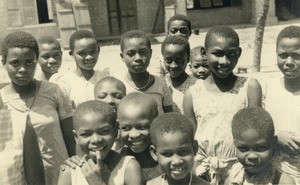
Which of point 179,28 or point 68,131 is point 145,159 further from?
point 179,28

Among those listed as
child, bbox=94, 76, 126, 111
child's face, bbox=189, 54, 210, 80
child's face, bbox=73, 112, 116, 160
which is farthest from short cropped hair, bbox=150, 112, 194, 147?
child's face, bbox=189, 54, 210, 80

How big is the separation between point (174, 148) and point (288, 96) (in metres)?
1.05

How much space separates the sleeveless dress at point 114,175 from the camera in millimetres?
2838

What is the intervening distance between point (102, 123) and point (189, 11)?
16283mm

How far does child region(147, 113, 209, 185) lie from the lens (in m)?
2.76

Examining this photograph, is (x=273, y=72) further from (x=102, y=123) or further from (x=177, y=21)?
(x=102, y=123)

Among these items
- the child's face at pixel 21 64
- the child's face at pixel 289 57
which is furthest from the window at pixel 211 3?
the child's face at pixel 21 64

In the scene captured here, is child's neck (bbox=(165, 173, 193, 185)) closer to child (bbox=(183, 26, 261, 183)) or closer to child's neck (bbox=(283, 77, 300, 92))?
child (bbox=(183, 26, 261, 183))

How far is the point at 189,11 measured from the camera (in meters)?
18.8

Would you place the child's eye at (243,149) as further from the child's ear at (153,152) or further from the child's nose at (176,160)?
the child's ear at (153,152)

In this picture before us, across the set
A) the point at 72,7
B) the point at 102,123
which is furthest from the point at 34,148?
the point at 72,7

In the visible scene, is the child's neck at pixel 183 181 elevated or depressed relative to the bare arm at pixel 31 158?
depressed

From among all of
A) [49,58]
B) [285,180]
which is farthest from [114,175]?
[49,58]

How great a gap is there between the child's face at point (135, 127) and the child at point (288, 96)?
848 mm
